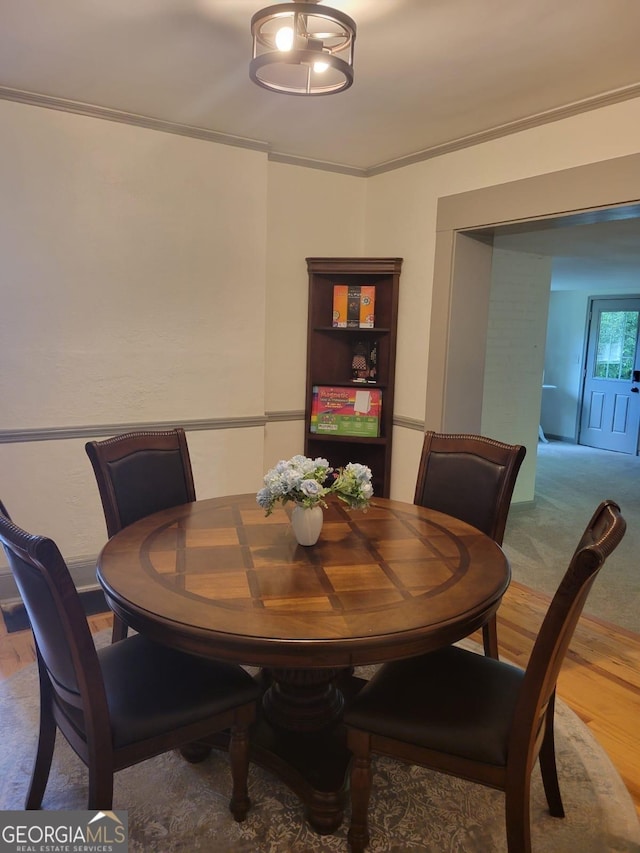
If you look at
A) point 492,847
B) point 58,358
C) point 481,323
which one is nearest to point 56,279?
point 58,358

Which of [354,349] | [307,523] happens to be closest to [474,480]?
[307,523]

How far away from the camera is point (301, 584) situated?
1.63m

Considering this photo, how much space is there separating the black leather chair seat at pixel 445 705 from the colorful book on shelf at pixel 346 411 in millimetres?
2135

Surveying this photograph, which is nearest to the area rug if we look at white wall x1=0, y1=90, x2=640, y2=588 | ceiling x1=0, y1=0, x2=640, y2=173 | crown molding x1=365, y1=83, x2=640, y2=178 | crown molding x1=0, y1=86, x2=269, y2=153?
white wall x1=0, y1=90, x2=640, y2=588

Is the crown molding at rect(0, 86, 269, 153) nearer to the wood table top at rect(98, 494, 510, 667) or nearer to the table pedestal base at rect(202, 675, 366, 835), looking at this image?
the wood table top at rect(98, 494, 510, 667)

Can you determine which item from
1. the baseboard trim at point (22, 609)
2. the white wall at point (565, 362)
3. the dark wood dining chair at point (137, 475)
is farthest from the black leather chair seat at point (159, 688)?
the white wall at point (565, 362)

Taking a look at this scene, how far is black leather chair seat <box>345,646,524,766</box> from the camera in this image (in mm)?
1458

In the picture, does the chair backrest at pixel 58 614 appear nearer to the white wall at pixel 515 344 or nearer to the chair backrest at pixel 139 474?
the chair backrest at pixel 139 474

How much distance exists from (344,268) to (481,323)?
89cm

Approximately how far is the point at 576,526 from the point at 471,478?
2.59 meters

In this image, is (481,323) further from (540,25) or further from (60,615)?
(60,615)

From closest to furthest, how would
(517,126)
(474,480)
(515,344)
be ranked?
(474,480), (517,126), (515,344)

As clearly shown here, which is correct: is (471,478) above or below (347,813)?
above

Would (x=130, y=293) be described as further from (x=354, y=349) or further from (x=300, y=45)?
(x=300, y=45)
